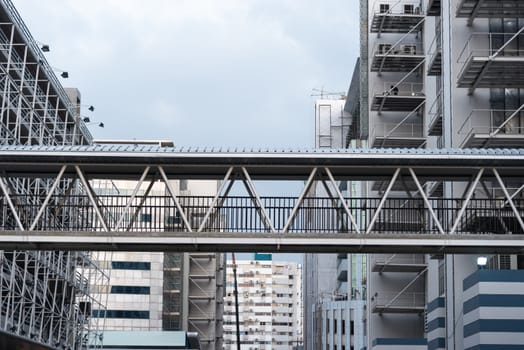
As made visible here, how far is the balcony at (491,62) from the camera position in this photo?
1791 inches

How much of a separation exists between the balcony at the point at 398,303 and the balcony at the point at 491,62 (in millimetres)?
24404

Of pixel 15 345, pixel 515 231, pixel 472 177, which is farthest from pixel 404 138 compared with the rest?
pixel 15 345

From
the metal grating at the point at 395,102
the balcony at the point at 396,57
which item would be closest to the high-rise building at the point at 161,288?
the metal grating at the point at 395,102

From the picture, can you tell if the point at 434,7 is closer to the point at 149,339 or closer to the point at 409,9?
the point at 409,9

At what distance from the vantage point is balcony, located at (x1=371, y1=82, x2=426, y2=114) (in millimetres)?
67875

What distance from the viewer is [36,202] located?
171 feet

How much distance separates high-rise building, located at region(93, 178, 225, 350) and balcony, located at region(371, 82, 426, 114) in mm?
45172

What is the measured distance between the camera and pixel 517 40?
47.4 m

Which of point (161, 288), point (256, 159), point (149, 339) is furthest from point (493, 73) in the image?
point (161, 288)

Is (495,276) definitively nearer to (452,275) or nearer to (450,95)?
(452,275)

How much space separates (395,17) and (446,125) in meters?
19.5

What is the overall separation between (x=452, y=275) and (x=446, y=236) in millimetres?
18253

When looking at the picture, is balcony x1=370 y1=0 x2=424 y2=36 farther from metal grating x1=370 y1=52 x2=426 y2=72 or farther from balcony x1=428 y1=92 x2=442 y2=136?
balcony x1=428 y1=92 x2=442 y2=136

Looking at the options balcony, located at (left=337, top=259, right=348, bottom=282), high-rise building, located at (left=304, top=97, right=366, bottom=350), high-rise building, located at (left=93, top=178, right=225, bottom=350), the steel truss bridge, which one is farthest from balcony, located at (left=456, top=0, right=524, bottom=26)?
high-rise building, located at (left=93, top=178, right=225, bottom=350)
